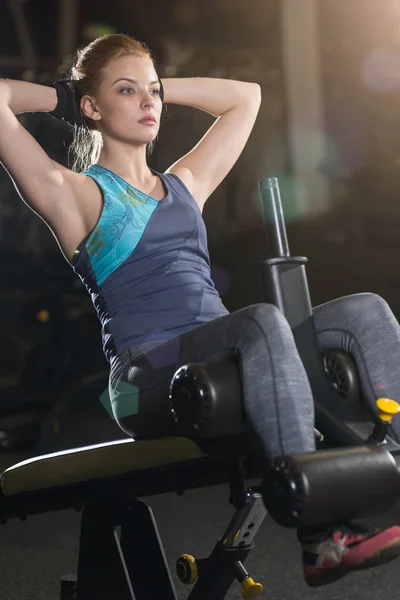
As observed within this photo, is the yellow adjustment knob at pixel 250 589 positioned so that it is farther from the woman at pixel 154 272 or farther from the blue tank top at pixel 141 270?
the blue tank top at pixel 141 270

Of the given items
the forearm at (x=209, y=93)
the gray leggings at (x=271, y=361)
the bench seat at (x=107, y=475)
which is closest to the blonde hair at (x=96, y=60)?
the forearm at (x=209, y=93)

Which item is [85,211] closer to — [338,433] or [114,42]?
[114,42]

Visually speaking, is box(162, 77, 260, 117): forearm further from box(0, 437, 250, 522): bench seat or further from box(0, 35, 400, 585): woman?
box(0, 437, 250, 522): bench seat

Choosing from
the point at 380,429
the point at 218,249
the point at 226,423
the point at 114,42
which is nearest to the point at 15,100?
the point at 114,42

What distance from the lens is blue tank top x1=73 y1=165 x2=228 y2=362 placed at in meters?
1.46

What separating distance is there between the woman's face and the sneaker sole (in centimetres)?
84

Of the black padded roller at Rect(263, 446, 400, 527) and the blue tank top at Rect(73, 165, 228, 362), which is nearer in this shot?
the black padded roller at Rect(263, 446, 400, 527)

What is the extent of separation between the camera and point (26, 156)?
1460 millimetres

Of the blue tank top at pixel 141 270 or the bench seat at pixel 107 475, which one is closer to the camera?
the bench seat at pixel 107 475

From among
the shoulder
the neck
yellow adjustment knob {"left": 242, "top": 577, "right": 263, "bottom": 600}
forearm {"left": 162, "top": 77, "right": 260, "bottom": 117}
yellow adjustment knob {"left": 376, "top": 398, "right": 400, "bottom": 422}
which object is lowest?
yellow adjustment knob {"left": 242, "top": 577, "right": 263, "bottom": 600}

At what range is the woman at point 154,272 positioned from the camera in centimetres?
119

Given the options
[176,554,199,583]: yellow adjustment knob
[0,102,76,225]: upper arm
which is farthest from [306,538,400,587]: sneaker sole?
[0,102,76,225]: upper arm

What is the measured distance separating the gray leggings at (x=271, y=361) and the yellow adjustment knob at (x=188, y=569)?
0.74 feet

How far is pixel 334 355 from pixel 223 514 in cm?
173
